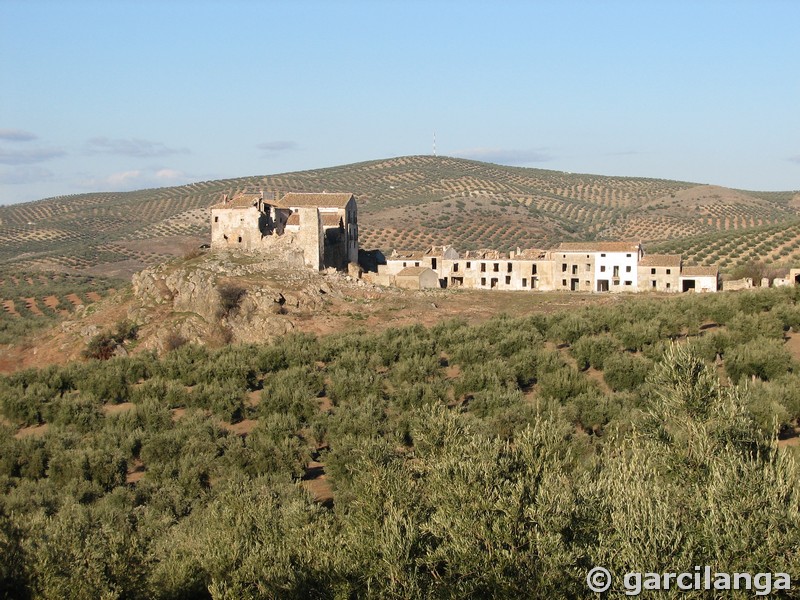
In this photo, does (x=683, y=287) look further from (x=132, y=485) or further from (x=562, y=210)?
(x=562, y=210)

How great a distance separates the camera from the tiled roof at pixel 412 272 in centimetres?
5681

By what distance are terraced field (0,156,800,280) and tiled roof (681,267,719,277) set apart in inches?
803

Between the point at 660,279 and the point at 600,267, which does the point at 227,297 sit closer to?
the point at 600,267

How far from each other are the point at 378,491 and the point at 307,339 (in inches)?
1093

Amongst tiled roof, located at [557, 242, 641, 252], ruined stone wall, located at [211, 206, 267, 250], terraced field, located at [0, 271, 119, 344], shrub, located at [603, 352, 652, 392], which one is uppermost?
ruined stone wall, located at [211, 206, 267, 250]

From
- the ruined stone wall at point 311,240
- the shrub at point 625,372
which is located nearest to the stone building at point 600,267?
the ruined stone wall at point 311,240

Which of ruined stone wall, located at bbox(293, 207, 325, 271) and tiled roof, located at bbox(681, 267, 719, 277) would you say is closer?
ruined stone wall, located at bbox(293, 207, 325, 271)

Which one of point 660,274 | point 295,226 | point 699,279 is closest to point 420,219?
point 660,274

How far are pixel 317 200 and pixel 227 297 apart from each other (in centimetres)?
1283

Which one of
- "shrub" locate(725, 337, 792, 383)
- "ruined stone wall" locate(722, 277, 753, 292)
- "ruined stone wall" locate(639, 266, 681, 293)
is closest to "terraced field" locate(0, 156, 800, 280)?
"ruined stone wall" locate(722, 277, 753, 292)

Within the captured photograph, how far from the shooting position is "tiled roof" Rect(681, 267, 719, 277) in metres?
55.6

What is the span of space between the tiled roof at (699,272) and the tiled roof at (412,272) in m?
17.1

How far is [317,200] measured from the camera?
57.5 m

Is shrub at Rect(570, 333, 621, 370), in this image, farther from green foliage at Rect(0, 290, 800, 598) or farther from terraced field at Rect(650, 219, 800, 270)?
terraced field at Rect(650, 219, 800, 270)
